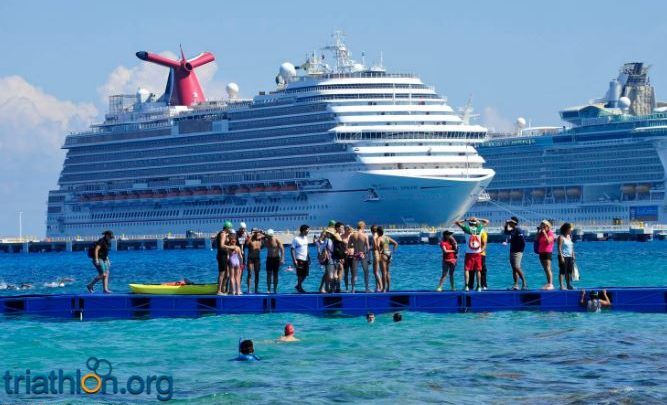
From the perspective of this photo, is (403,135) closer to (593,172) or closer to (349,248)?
(593,172)

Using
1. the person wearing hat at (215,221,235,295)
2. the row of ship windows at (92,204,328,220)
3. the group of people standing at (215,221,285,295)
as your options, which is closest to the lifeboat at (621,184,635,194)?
the row of ship windows at (92,204,328,220)

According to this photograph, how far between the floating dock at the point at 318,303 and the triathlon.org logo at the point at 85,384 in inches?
309

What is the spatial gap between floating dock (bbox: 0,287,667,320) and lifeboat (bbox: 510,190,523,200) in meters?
122

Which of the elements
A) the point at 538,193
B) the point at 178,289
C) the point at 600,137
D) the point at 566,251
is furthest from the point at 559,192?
the point at 566,251

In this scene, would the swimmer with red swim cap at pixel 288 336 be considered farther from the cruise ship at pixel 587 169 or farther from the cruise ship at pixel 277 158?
the cruise ship at pixel 587 169

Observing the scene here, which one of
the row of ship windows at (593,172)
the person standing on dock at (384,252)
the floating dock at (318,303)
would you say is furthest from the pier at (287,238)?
the person standing on dock at (384,252)

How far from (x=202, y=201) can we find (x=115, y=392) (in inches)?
3997

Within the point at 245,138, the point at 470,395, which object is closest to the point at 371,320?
the point at 470,395

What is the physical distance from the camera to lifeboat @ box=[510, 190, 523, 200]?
508 feet

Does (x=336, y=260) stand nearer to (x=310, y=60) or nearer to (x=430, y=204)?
(x=430, y=204)

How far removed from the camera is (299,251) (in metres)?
32.5

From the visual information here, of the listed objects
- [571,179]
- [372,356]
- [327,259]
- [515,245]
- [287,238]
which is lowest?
[372,356]

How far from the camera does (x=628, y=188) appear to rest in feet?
484

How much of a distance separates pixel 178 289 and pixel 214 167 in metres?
90.0
